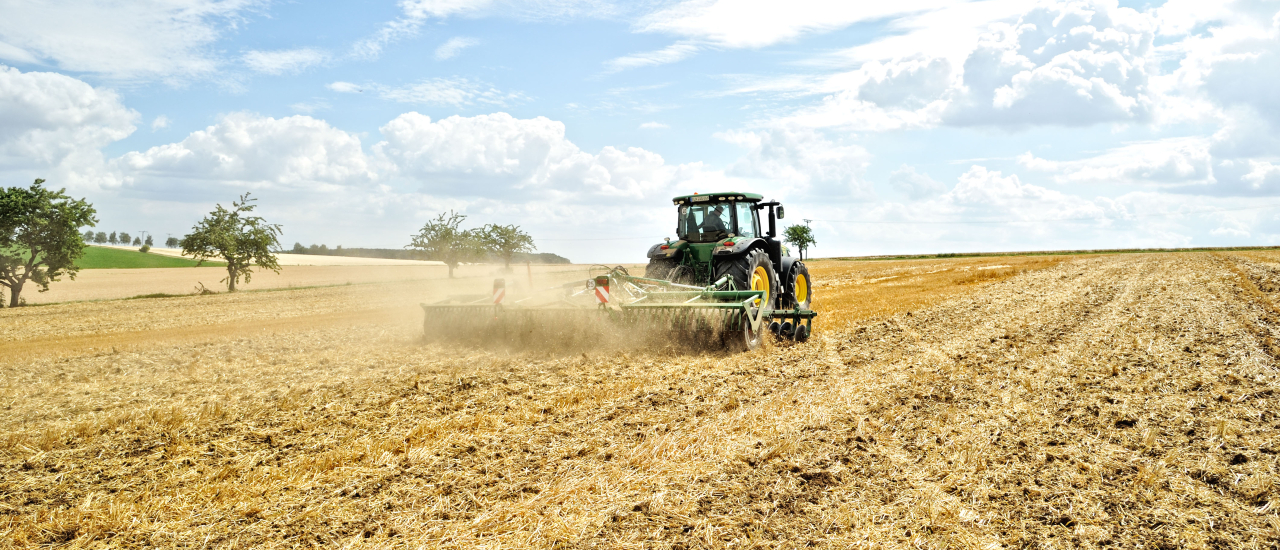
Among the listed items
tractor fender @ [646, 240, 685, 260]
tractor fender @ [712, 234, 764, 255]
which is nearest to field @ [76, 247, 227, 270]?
tractor fender @ [646, 240, 685, 260]

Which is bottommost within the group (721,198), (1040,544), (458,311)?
(1040,544)

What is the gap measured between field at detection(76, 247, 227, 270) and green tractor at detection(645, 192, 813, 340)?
53135 millimetres

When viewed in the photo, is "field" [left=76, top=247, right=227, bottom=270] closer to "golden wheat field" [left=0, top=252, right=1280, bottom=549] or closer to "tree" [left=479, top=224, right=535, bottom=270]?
"tree" [left=479, top=224, right=535, bottom=270]

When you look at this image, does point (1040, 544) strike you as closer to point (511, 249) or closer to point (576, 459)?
point (576, 459)

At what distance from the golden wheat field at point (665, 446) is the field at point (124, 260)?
54701mm

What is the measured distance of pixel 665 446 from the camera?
185 inches

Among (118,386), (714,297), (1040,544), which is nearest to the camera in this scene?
(1040,544)

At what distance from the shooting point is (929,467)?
4.27 metres

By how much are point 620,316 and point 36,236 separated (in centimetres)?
2480

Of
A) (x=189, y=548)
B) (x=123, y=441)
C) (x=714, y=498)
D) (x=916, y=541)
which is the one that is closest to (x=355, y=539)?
(x=189, y=548)

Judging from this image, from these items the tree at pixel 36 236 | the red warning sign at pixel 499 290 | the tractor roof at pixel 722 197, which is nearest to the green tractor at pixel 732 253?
the tractor roof at pixel 722 197

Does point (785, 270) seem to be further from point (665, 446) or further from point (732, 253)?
point (665, 446)

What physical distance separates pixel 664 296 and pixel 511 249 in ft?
110

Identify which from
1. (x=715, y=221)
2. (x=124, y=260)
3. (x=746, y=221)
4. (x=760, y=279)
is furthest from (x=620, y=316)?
(x=124, y=260)
